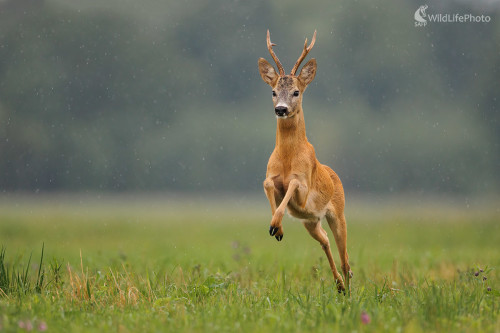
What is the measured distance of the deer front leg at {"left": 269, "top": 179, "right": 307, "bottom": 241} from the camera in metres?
5.77

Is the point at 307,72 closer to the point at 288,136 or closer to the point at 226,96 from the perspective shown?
the point at 288,136

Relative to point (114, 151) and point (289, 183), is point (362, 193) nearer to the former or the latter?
point (114, 151)

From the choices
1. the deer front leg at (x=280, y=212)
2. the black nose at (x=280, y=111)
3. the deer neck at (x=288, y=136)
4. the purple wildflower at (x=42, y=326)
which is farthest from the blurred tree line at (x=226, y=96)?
the purple wildflower at (x=42, y=326)

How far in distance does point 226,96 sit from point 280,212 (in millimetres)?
41958

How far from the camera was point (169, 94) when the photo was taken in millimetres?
47062

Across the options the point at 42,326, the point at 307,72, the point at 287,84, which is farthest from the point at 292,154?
the point at 42,326

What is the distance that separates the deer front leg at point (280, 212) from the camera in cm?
577

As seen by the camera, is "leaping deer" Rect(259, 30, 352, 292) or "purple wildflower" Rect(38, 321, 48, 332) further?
"leaping deer" Rect(259, 30, 352, 292)

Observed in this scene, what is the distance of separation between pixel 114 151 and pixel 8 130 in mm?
6318

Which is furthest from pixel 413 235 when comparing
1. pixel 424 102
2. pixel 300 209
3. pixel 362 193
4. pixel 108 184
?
pixel 424 102

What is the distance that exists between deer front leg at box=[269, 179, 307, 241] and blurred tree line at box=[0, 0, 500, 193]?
30433mm

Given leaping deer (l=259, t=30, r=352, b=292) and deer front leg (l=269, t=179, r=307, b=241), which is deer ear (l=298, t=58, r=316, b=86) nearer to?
leaping deer (l=259, t=30, r=352, b=292)

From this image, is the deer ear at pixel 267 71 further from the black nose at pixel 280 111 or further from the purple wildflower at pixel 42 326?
the purple wildflower at pixel 42 326

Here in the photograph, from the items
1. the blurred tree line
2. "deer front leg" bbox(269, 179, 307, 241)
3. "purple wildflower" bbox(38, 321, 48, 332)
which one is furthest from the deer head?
the blurred tree line
